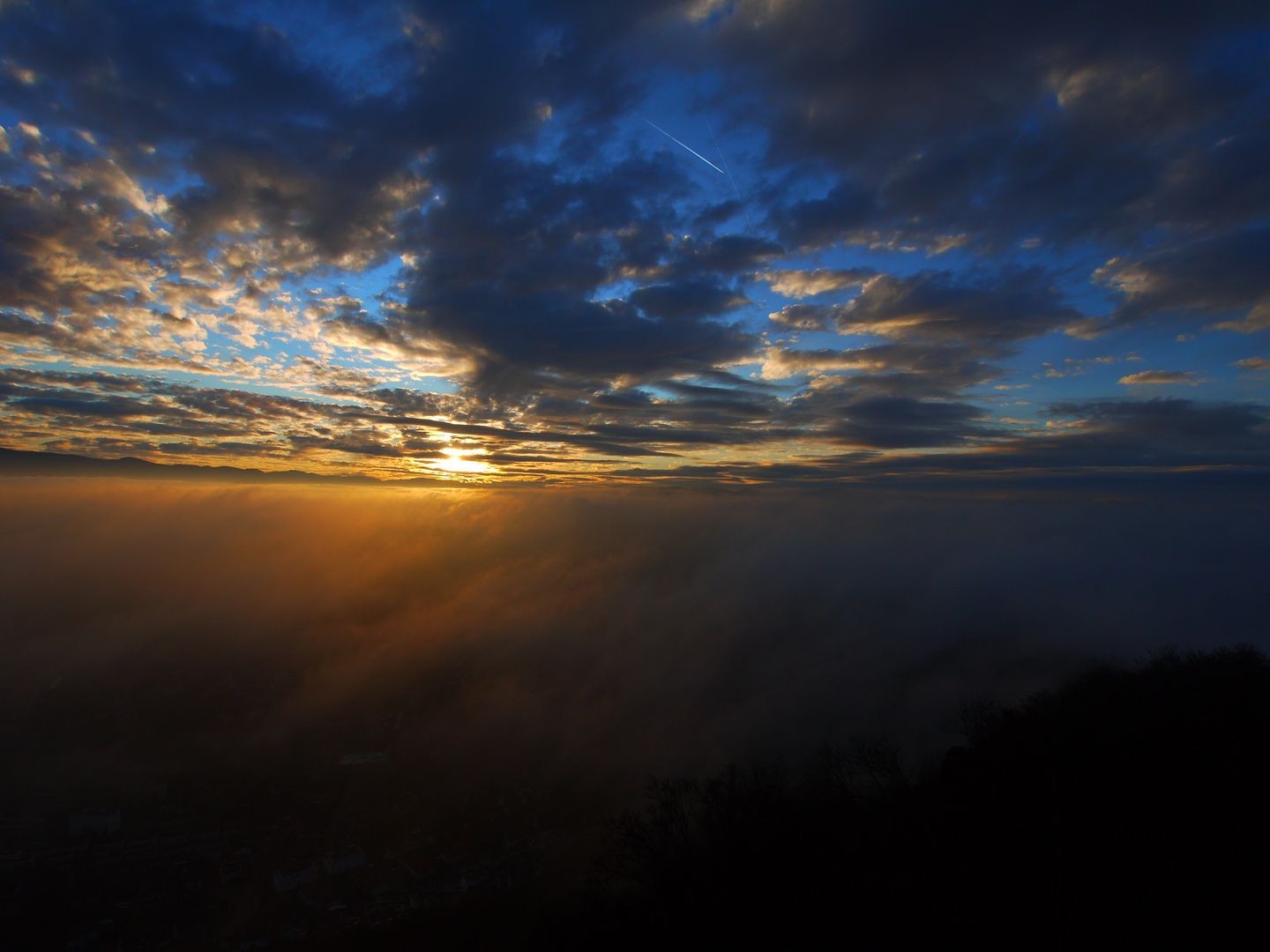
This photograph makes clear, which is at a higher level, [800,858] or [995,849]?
[995,849]

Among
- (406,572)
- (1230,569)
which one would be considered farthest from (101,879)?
(1230,569)

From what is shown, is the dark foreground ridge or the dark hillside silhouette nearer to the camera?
the dark hillside silhouette

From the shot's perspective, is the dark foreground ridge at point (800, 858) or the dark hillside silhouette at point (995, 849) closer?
the dark hillside silhouette at point (995, 849)

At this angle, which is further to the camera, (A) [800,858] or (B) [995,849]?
(A) [800,858]
